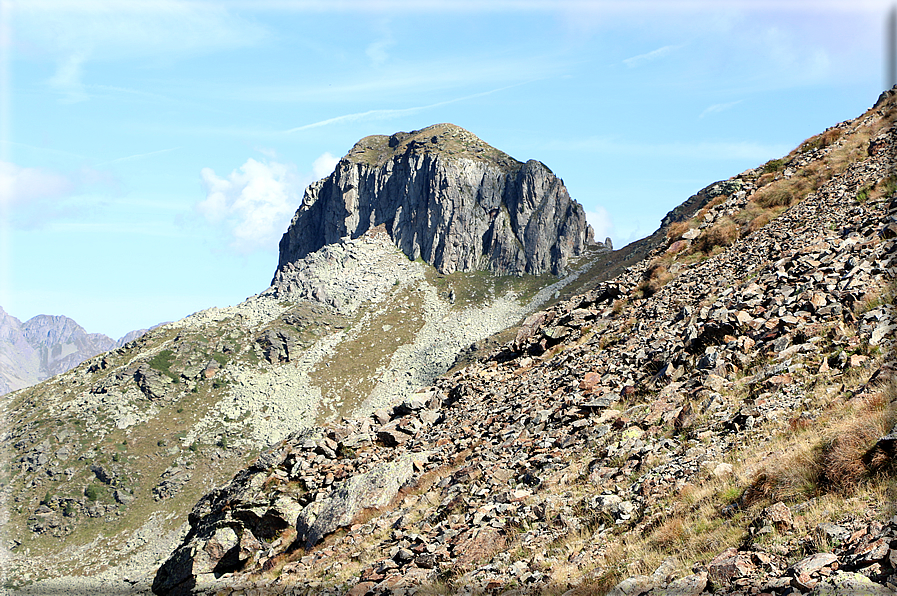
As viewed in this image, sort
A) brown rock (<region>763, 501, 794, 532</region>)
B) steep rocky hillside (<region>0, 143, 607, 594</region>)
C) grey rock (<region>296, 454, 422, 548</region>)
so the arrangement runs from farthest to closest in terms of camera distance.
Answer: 1. steep rocky hillside (<region>0, 143, 607, 594</region>)
2. grey rock (<region>296, 454, 422, 548</region>)
3. brown rock (<region>763, 501, 794, 532</region>)

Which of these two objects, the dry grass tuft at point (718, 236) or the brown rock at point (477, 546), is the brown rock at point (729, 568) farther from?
the dry grass tuft at point (718, 236)

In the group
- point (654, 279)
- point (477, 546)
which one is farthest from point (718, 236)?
point (477, 546)

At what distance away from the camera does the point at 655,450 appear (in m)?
14.0

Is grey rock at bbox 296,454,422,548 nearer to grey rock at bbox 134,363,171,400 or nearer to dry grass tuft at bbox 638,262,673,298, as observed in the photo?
dry grass tuft at bbox 638,262,673,298

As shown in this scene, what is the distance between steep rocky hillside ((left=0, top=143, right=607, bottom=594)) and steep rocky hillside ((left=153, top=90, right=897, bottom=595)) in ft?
260

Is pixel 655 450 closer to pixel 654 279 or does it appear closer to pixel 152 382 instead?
→ pixel 654 279

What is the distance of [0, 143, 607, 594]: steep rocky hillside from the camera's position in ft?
361

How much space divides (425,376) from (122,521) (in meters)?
73.6

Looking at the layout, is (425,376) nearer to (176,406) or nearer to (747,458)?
(176,406)

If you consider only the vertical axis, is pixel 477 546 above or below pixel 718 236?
below

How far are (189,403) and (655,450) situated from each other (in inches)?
5832

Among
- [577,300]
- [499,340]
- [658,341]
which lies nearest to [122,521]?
[499,340]

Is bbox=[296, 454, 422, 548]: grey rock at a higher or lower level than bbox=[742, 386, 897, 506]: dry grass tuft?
lower

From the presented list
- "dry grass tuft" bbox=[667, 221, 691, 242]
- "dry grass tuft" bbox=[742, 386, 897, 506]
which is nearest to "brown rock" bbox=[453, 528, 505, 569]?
"dry grass tuft" bbox=[742, 386, 897, 506]
